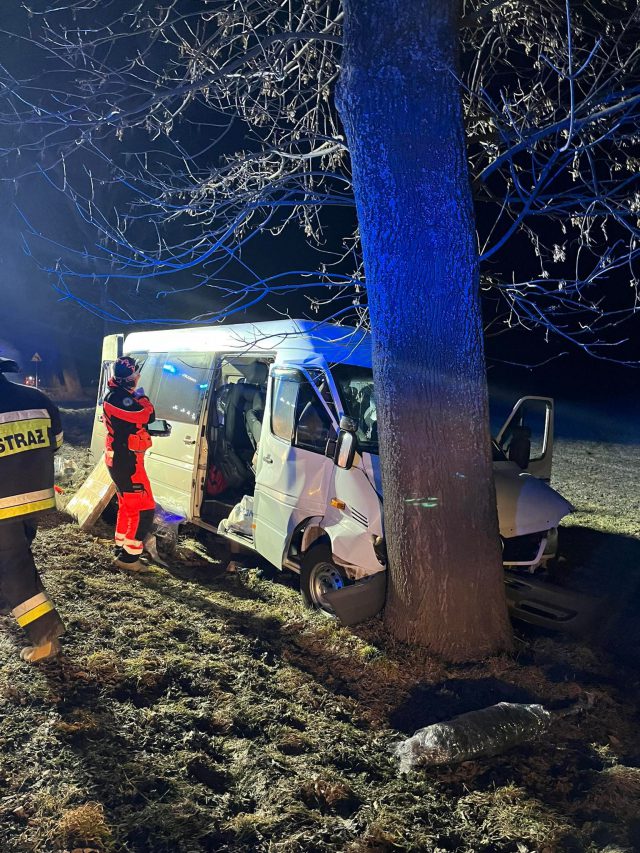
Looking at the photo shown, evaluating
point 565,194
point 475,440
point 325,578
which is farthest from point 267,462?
point 565,194

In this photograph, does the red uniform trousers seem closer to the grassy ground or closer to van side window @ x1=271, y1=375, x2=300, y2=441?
the grassy ground

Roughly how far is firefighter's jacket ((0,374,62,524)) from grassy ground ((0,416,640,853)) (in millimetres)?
1007

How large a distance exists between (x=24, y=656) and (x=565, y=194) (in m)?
4.90

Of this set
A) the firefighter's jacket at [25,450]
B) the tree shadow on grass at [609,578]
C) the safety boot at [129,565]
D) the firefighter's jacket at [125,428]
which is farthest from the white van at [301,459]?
the firefighter's jacket at [25,450]

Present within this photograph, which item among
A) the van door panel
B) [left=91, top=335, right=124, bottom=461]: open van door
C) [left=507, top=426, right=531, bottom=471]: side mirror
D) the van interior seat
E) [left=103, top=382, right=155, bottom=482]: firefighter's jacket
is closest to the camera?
[left=507, top=426, right=531, bottom=471]: side mirror

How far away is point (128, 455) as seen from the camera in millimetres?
5742

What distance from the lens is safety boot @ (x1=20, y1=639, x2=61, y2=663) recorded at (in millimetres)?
3785

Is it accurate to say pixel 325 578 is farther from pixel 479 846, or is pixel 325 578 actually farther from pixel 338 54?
pixel 338 54

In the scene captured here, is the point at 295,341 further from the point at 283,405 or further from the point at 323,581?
the point at 323,581

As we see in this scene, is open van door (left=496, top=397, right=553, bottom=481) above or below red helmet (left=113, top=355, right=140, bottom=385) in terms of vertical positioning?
below

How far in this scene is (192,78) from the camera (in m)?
5.09

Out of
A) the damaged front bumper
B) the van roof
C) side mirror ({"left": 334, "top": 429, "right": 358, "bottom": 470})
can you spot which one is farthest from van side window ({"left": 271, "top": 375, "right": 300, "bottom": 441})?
the damaged front bumper

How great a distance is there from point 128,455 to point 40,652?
226 centimetres

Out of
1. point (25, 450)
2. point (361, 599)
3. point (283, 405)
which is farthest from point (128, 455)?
point (361, 599)
